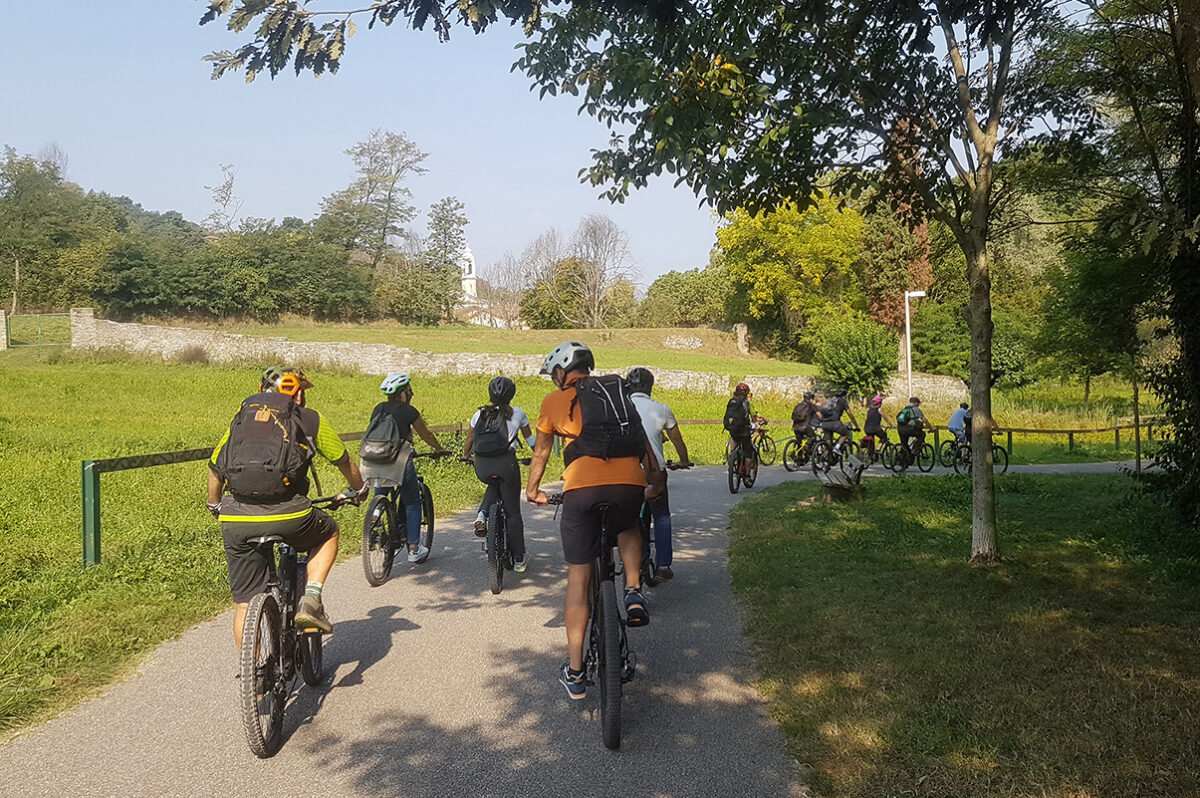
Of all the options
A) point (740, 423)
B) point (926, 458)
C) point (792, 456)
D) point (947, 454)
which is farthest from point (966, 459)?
point (740, 423)

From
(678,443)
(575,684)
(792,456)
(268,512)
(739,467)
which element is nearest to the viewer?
(268,512)

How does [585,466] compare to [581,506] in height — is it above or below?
above

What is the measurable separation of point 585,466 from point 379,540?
12.8 feet

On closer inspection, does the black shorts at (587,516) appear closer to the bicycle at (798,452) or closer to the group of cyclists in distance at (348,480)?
the group of cyclists in distance at (348,480)

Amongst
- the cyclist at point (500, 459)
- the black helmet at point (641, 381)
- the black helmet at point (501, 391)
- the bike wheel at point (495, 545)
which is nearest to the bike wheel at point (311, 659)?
the bike wheel at point (495, 545)

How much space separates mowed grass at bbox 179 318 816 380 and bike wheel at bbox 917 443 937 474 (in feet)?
71.0

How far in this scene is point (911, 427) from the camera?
864 inches

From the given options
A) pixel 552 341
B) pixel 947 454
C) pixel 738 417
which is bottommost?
pixel 947 454

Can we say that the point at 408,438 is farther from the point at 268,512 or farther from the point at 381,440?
the point at 268,512

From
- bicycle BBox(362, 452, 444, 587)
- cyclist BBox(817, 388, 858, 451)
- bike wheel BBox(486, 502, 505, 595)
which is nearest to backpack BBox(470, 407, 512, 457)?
bike wheel BBox(486, 502, 505, 595)

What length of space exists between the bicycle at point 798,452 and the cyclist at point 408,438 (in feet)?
41.2

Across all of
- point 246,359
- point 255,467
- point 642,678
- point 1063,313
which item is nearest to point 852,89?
point 642,678

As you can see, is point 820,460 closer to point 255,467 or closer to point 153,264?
point 255,467

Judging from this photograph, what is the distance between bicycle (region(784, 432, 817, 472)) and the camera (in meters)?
19.8
